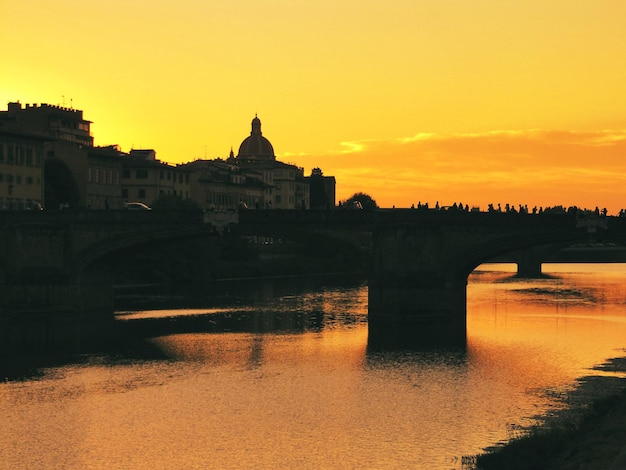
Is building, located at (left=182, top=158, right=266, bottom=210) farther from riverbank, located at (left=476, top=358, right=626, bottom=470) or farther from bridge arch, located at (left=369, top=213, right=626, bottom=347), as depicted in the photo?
riverbank, located at (left=476, top=358, right=626, bottom=470)

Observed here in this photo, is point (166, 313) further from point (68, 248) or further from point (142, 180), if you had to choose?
point (142, 180)

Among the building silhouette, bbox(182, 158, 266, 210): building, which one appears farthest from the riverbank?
bbox(182, 158, 266, 210): building

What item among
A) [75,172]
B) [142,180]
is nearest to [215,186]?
[142,180]

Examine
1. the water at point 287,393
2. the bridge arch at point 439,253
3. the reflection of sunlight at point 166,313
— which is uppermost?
the bridge arch at point 439,253

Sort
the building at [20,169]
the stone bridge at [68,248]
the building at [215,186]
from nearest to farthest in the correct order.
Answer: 1. the stone bridge at [68,248]
2. the building at [20,169]
3. the building at [215,186]

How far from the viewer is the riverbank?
35531 millimetres

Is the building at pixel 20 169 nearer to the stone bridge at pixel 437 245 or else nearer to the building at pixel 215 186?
the stone bridge at pixel 437 245

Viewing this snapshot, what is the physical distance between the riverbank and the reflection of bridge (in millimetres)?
29687

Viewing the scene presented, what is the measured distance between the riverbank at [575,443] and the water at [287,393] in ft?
4.51

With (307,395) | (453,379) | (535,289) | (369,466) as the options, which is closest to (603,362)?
(453,379)

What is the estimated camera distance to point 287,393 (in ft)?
170

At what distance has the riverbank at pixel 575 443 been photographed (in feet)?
117

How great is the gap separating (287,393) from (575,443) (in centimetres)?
1668

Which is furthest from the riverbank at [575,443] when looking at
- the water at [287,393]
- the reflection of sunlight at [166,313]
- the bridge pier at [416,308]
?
the reflection of sunlight at [166,313]
